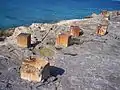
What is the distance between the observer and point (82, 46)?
36.3 feet

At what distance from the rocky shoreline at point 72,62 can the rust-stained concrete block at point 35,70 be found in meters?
0.15

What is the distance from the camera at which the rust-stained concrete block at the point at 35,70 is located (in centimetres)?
791

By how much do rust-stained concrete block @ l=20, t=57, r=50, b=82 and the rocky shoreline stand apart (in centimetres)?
15

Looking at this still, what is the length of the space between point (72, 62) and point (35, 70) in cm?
176

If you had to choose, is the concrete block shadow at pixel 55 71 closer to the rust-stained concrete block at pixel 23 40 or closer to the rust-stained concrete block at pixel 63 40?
the rust-stained concrete block at pixel 23 40

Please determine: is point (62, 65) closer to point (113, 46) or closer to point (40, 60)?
point (40, 60)

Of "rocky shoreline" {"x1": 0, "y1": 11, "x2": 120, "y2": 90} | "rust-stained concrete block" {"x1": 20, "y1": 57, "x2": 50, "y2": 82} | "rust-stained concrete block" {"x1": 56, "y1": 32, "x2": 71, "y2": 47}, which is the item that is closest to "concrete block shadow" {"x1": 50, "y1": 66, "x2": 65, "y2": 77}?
"rocky shoreline" {"x1": 0, "y1": 11, "x2": 120, "y2": 90}

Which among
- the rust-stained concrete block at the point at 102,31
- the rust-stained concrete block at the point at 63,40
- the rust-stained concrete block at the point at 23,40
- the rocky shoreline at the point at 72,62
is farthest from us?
the rust-stained concrete block at the point at 102,31

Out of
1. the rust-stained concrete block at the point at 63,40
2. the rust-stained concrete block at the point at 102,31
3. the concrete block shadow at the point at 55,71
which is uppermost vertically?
the rust-stained concrete block at the point at 102,31

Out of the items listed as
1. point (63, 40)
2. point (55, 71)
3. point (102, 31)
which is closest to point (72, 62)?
point (55, 71)

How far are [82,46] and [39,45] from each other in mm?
1515

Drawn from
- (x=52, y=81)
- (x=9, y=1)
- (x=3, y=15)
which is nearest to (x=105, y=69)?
(x=52, y=81)

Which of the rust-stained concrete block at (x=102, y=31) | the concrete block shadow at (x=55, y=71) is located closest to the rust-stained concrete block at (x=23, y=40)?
the concrete block shadow at (x=55, y=71)

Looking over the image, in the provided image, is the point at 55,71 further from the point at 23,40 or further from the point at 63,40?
the point at 63,40
